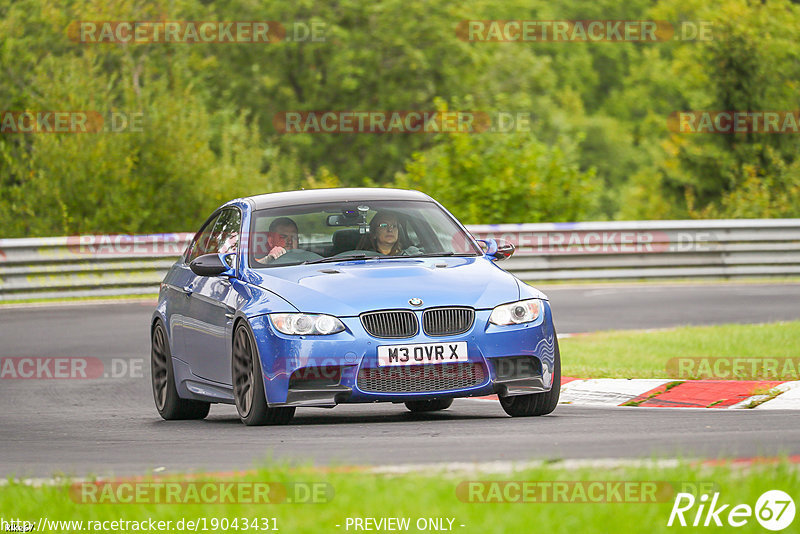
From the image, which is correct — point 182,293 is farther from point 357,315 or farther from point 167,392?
point 357,315

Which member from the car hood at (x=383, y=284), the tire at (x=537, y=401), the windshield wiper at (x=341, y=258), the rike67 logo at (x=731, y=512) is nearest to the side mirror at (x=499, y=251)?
the car hood at (x=383, y=284)

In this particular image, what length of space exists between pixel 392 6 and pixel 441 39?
2.16 meters

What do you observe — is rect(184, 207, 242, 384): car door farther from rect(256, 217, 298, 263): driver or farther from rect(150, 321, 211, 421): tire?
rect(150, 321, 211, 421): tire

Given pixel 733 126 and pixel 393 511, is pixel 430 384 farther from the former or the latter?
pixel 733 126

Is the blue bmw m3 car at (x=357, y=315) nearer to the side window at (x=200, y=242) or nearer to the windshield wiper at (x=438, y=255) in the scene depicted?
the windshield wiper at (x=438, y=255)

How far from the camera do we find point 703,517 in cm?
533

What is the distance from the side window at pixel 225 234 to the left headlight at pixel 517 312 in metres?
2.13

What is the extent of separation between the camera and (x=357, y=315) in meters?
9.03

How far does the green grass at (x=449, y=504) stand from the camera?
17.5 feet

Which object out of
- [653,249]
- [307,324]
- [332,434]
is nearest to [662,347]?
[307,324]

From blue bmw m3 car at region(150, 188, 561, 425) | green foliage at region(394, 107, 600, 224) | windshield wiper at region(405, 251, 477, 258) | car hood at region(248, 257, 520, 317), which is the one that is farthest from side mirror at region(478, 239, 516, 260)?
green foliage at region(394, 107, 600, 224)

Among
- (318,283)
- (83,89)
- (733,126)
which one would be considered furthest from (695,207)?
(318,283)

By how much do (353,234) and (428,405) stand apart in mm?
1459

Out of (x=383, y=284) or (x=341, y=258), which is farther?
(x=341, y=258)
